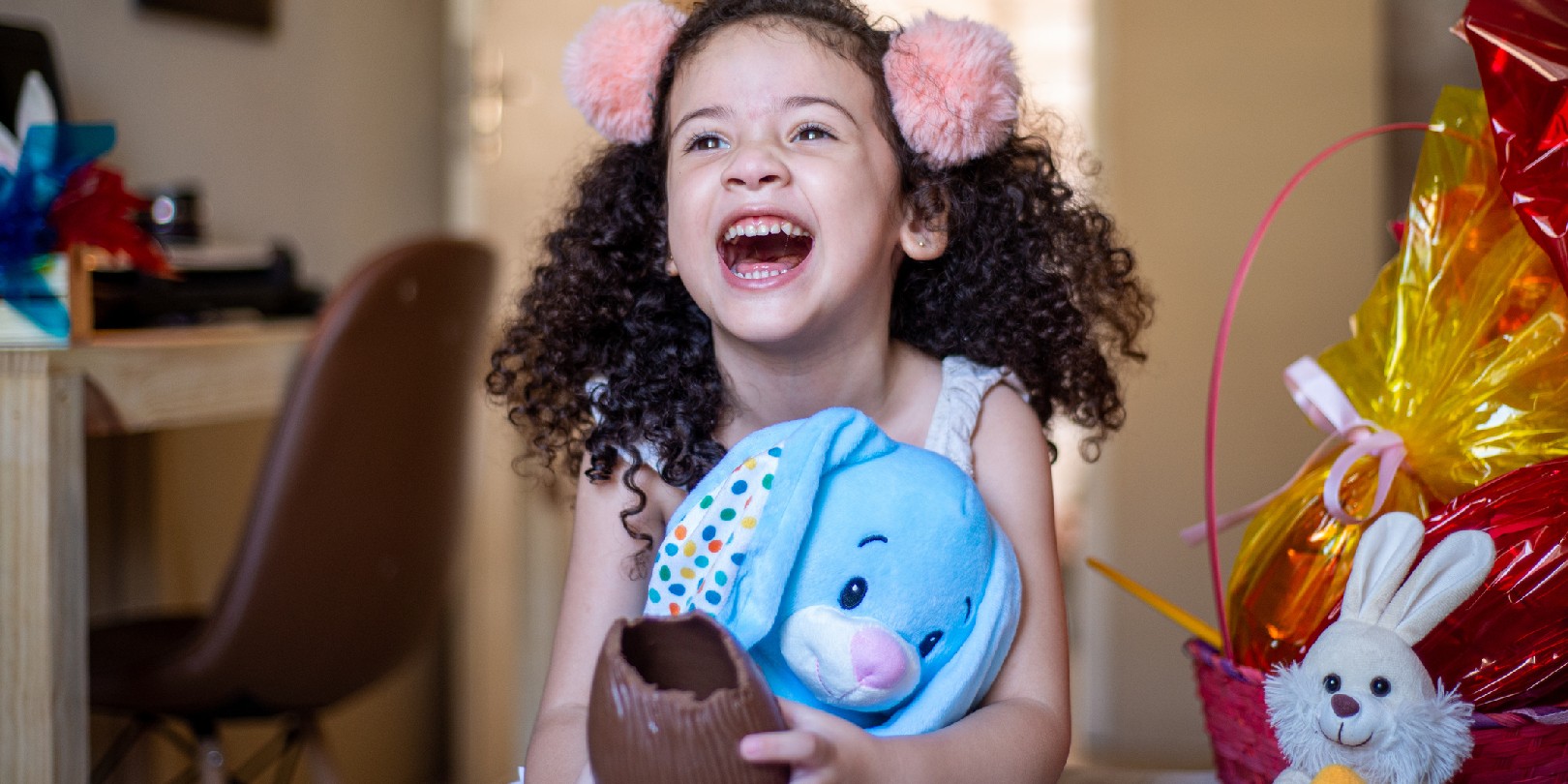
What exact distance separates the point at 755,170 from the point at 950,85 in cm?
16

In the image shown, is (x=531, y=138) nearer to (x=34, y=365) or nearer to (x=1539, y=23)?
(x=34, y=365)

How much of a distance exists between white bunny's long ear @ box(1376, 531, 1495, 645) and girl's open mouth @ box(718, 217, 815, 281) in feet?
1.39

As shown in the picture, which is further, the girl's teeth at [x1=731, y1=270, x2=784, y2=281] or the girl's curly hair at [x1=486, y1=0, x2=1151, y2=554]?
the girl's curly hair at [x1=486, y1=0, x2=1151, y2=554]

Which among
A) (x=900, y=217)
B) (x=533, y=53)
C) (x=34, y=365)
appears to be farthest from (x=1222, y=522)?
(x=533, y=53)

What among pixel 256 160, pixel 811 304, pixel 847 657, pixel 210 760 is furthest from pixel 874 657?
pixel 256 160

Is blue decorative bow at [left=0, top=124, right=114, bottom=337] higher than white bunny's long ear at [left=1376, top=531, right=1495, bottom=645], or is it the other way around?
blue decorative bow at [left=0, top=124, right=114, bottom=337]

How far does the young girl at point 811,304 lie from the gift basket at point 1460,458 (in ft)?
0.46

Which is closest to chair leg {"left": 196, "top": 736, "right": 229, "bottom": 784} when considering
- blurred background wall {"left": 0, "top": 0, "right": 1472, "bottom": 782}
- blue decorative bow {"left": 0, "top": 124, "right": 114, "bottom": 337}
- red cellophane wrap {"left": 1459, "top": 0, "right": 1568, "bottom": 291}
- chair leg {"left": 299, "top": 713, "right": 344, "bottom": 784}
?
chair leg {"left": 299, "top": 713, "right": 344, "bottom": 784}

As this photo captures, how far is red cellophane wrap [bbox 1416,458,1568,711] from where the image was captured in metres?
0.77

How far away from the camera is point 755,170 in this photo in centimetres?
86

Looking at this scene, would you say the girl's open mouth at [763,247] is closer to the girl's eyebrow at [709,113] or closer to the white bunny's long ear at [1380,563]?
the girl's eyebrow at [709,113]

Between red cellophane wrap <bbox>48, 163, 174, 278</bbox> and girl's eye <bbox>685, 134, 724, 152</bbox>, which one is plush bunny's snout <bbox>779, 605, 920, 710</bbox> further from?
red cellophane wrap <bbox>48, 163, 174, 278</bbox>

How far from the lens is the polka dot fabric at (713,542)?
0.74 metres

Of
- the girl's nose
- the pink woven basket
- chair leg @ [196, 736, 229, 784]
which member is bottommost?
chair leg @ [196, 736, 229, 784]
